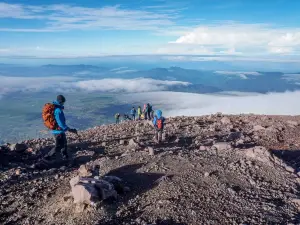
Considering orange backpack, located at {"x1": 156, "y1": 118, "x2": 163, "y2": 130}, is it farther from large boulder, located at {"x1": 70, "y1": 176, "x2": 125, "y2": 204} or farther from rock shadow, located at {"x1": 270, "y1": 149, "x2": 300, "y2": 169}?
large boulder, located at {"x1": 70, "y1": 176, "x2": 125, "y2": 204}

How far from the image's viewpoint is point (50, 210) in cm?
757

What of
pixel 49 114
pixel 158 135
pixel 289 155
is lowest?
pixel 289 155

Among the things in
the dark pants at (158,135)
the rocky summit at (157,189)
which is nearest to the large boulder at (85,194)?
the rocky summit at (157,189)

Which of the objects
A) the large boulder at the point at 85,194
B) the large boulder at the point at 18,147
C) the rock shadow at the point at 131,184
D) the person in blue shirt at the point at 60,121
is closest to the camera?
the rock shadow at the point at 131,184

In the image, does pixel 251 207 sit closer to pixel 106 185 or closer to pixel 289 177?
pixel 289 177

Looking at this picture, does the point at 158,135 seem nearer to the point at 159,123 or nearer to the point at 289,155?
the point at 159,123

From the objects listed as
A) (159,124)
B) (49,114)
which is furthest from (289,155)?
(49,114)

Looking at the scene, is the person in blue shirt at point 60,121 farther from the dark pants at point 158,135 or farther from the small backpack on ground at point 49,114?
the dark pants at point 158,135

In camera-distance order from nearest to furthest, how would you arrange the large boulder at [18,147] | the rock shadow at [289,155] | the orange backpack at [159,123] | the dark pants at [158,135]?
1. the rock shadow at [289,155]
2. the large boulder at [18,147]
3. the orange backpack at [159,123]
4. the dark pants at [158,135]

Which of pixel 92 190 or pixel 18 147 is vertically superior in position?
pixel 92 190

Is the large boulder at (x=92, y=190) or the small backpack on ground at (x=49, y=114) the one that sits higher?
the small backpack on ground at (x=49, y=114)

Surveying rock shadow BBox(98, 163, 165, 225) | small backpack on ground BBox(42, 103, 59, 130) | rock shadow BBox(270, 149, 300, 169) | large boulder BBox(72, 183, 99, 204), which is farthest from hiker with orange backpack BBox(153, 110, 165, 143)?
large boulder BBox(72, 183, 99, 204)

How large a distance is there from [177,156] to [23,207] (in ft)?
15.9

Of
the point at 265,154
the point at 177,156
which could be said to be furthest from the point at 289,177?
the point at 177,156
